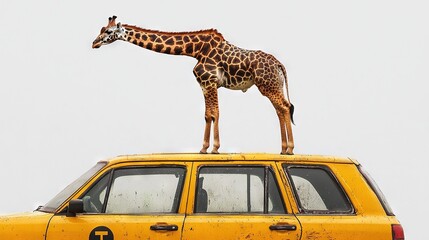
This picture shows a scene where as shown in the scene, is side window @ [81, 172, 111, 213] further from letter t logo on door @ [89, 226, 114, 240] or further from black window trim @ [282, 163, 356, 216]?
black window trim @ [282, 163, 356, 216]

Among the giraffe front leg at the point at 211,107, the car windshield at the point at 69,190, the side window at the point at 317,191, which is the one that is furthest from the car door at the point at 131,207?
the giraffe front leg at the point at 211,107

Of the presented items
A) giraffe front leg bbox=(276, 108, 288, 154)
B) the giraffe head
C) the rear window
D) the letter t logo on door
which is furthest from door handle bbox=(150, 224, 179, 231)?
the giraffe head

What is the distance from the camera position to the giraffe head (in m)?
9.37

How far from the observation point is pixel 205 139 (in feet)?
28.8

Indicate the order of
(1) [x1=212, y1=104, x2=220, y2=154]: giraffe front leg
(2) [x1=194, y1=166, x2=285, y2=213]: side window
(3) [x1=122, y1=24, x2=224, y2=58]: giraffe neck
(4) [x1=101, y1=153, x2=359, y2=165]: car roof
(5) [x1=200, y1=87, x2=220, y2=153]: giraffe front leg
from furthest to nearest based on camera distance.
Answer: (3) [x1=122, y1=24, x2=224, y2=58]: giraffe neck, (5) [x1=200, y1=87, x2=220, y2=153]: giraffe front leg, (1) [x1=212, y1=104, x2=220, y2=154]: giraffe front leg, (4) [x1=101, y1=153, x2=359, y2=165]: car roof, (2) [x1=194, y1=166, x2=285, y2=213]: side window

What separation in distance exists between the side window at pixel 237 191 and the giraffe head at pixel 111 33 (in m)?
2.60

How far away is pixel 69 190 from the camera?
768 centimetres

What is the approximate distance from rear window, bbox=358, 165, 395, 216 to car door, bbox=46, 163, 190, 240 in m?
1.93

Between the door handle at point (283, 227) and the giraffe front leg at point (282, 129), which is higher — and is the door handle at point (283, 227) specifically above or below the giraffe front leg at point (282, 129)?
below

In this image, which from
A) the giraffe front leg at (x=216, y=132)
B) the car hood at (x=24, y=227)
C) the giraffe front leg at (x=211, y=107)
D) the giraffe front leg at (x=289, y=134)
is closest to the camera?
the car hood at (x=24, y=227)

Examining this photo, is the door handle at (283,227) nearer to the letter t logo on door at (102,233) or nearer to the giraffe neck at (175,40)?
the letter t logo on door at (102,233)

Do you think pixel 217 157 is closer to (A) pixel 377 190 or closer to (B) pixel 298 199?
(B) pixel 298 199

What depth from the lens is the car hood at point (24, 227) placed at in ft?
23.8

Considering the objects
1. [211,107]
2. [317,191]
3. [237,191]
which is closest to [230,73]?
[211,107]
